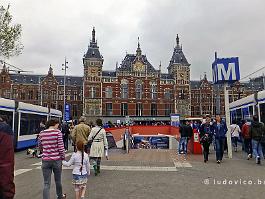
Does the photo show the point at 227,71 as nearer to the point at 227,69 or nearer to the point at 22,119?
the point at 227,69

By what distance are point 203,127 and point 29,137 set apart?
448 inches

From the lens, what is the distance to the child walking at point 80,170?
6.19m

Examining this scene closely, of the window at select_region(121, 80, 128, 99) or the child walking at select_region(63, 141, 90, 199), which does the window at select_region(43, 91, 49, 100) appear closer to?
the window at select_region(121, 80, 128, 99)

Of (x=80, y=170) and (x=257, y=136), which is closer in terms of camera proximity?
(x=80, y=170)

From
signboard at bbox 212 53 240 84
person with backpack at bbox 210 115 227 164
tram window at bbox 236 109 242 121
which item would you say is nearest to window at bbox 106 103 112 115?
tram window at bbox 236 109 242 121

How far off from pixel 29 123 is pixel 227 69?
1282cm

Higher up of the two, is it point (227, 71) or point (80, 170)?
point (227, 71)

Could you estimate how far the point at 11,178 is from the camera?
319cm

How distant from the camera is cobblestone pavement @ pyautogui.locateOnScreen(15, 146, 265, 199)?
7.03m

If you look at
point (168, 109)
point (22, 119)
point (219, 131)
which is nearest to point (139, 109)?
point (168, 109)

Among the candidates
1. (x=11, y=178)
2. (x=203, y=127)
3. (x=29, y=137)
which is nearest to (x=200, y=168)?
(x=203, y=127)

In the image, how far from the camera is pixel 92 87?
211ft

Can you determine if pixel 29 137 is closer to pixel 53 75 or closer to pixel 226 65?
pixel 226 65

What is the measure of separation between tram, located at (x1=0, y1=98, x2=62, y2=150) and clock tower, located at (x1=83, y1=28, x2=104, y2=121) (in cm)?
4230
